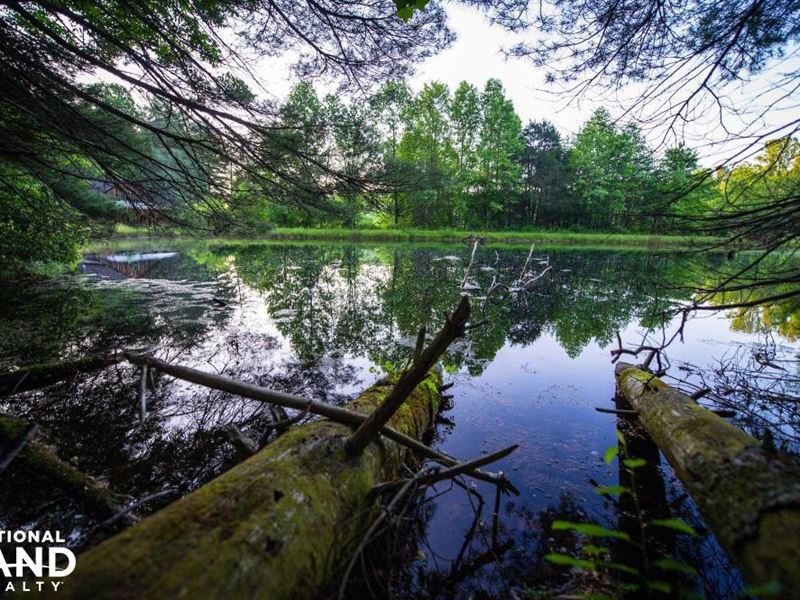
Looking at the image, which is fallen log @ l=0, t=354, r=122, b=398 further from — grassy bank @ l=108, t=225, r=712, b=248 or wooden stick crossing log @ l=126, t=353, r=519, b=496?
grassy bank @ l=108, t=225, r=712, b=248

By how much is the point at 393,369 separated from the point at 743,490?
129 inches

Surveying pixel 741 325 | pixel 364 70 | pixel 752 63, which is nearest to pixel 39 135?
pixel 364 70

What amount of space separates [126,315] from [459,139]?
36.3 metres

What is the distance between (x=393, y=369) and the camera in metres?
4.41

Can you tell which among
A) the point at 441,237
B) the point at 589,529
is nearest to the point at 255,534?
the point at 589,529

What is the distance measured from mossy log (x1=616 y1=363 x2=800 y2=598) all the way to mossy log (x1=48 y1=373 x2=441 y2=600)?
166 centimetres

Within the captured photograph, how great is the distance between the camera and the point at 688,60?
2.85 m

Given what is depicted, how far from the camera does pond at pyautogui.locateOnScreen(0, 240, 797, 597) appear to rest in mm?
2264

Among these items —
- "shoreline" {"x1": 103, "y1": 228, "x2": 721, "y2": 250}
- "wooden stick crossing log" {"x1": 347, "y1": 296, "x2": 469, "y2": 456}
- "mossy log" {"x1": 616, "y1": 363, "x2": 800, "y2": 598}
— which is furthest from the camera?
"shoreline" {"x1": 103, "y1": 228, "x2": 721, "y2": 250}

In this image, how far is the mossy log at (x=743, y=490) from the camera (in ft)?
4.09

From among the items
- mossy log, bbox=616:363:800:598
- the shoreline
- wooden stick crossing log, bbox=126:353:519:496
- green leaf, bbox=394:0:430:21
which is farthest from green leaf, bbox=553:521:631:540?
the shoreline

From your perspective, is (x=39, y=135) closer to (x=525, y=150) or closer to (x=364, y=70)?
(x=364, y=70)

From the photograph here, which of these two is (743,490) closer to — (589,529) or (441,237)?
(589,529)

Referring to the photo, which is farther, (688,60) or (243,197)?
(243,197)
